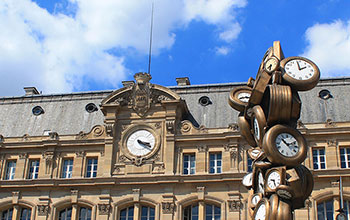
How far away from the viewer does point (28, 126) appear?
5356 cm

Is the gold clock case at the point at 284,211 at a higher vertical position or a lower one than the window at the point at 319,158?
lower

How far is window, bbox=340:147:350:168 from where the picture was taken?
147ft

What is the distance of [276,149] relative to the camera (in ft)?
78.6

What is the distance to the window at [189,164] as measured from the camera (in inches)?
1839

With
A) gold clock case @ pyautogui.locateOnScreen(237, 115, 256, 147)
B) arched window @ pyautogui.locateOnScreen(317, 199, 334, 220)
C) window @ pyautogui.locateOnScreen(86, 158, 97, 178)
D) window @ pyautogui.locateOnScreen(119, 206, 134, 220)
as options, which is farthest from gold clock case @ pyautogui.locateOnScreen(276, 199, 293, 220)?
window @ pyautogui.locateOnScreen(86, 158, 97, 178)

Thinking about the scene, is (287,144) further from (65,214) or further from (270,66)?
(65,214)

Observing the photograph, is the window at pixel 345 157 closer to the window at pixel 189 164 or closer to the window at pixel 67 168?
the window at pixel 189 164

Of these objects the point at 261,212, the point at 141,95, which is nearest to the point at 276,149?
the point at 261,212

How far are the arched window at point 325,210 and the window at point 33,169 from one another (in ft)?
69.8

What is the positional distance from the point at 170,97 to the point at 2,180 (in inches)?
564

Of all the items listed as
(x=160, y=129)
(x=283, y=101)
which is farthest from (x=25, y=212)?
(x=283, y=101)

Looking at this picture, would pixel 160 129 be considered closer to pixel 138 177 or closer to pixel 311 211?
pixel 138 177

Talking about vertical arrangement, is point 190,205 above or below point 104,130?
below

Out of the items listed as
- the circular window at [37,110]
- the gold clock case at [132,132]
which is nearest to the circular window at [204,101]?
the gold clock case at [132,132]
